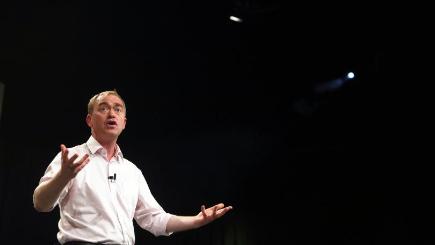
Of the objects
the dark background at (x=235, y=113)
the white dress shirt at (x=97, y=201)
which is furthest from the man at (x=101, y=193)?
the dark background at (x=235, y=113)

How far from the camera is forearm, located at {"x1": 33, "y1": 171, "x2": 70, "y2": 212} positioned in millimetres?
1626

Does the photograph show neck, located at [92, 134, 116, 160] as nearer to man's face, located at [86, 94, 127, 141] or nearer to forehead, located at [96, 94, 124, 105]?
man's face, located at [86, 94, 127, 141]

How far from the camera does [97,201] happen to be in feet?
5.99

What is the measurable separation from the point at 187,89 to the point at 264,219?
1.95m

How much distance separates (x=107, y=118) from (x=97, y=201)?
40 centimetres

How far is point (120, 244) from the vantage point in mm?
1812

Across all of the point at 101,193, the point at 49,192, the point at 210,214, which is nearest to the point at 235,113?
the point at 210,214

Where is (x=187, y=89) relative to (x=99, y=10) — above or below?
below

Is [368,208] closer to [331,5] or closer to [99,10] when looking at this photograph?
[331,5]

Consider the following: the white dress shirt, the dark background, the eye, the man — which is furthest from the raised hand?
the dark background

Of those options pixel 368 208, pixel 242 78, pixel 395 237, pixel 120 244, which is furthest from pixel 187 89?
pixel 120 244

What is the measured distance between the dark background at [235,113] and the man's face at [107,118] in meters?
2.29

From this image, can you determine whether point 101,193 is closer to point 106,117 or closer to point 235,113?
point 106,117

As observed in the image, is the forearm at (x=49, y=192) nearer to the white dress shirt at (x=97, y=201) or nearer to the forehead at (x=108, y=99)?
the white dress shirt at (x=97, y=201)
